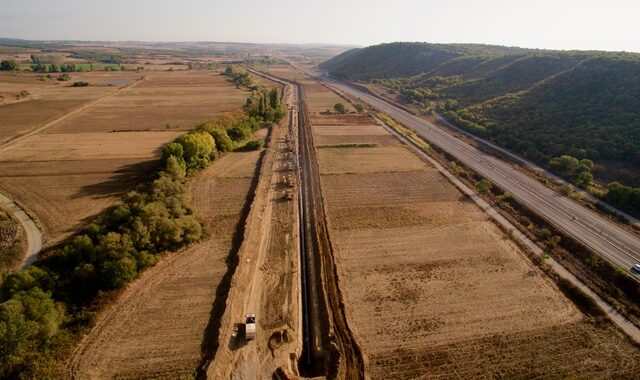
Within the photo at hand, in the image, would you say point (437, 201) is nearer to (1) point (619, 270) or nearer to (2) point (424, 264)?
(2) point (424, 264)

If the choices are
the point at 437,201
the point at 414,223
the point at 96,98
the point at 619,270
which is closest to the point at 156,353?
the point at 414,223

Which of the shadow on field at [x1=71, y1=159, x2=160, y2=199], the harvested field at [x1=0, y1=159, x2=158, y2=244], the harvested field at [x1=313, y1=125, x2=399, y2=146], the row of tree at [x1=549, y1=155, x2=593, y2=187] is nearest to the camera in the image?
the harvested field at [x1=0, y1=159, x2=158, y2=244]

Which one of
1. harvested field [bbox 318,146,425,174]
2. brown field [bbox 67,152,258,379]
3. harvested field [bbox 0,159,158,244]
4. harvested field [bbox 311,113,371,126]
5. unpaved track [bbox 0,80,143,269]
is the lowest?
brown field [bbox 67,152,258,379]

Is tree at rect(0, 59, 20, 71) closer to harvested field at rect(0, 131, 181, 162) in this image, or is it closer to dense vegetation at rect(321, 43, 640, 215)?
harvested field at rect(0, 131, 181, 162)

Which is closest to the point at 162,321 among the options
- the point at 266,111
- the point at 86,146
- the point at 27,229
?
the point at 27,229

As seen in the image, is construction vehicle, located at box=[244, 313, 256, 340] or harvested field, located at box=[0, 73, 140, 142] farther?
harvested field, located at box=[0, 73, 140, 142]

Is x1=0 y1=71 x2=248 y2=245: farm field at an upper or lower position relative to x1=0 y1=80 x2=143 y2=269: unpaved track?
upper

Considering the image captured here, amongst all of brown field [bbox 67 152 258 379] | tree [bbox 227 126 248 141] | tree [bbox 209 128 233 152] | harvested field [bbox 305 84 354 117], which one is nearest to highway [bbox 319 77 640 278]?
harvested field [bbox 305 84 354 117]

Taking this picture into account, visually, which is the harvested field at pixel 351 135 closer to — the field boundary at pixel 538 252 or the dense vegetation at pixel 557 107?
the field boundary at pixel 538 252
